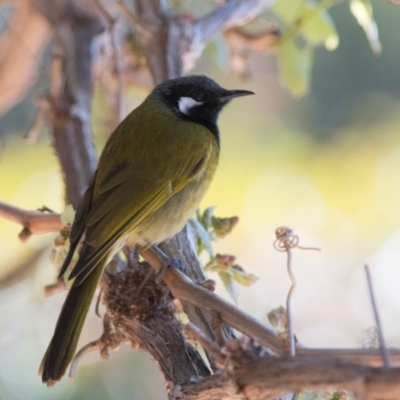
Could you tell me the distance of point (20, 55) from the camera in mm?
2996

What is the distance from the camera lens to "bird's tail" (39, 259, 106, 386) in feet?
5.55

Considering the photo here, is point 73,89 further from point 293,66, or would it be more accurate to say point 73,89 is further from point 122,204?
point 293,66

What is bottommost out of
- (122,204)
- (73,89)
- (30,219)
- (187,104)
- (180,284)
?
(180,284)

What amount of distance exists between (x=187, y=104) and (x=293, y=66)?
0.41 meters

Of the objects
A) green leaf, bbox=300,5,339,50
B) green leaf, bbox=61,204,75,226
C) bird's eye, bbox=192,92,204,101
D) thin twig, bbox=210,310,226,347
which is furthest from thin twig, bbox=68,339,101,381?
green leaf, bbox=300,5,339,50

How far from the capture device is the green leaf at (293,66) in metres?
2.51

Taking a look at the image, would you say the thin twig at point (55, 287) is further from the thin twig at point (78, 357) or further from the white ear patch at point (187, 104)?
the white ear patch at point (187, 104)

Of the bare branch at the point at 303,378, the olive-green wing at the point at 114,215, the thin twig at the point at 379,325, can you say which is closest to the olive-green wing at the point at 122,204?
the olive-green wing at the point at 114,215

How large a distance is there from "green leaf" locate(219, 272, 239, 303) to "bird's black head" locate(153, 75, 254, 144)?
31.5 inches

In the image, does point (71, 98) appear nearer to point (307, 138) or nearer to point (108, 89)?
point (108, 89)

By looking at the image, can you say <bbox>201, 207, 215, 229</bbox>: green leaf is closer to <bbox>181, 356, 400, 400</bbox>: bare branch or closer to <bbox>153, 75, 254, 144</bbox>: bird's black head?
<bbox>153, 75, 254, 144</bbox>: bird's black head

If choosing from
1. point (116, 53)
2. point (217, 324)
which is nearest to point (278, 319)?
point (217, 324)

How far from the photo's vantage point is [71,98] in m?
2.49

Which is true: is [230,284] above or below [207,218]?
below
